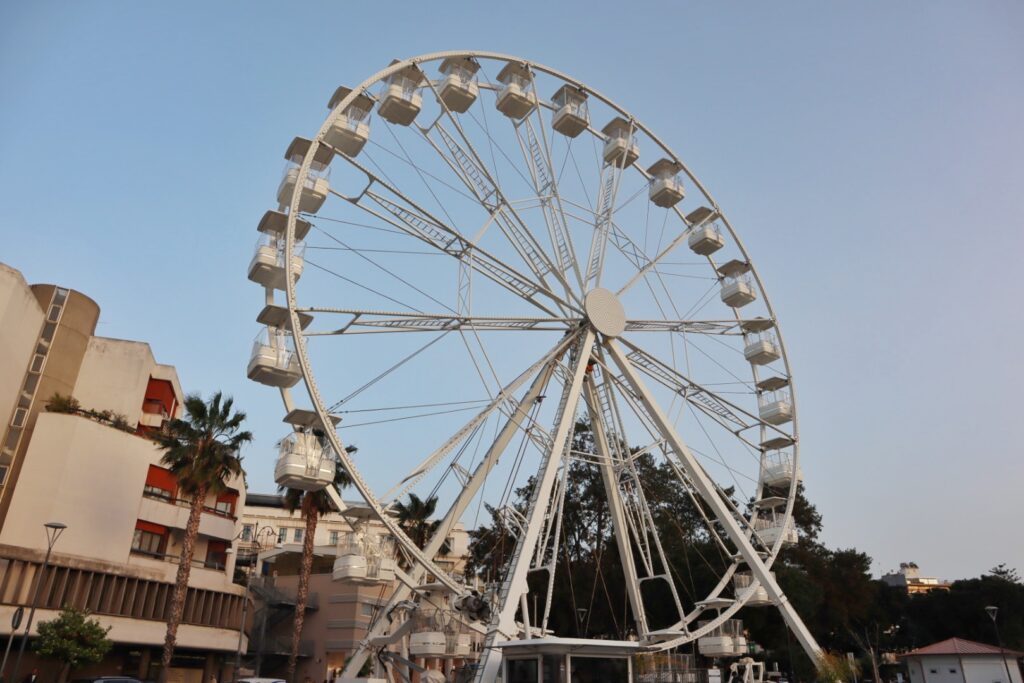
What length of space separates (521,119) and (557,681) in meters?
17.3

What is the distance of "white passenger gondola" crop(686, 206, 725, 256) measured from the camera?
29083 millimetres

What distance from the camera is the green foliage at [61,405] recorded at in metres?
34.6

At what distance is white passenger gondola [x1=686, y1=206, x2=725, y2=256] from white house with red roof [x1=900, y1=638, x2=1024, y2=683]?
80.8 ft

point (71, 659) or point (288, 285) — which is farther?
point (71, 659)

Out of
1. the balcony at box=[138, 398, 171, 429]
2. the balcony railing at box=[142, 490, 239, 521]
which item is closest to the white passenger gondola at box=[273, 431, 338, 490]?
the balcony railing at box=[142, 490, 239, 521]

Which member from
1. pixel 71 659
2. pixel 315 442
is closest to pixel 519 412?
pixel 315 442

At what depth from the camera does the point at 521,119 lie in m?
25.7

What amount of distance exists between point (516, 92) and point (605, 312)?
7627mm

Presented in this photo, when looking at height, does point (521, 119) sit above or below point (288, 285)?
above

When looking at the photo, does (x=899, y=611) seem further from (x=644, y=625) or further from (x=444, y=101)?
(x=444, y=101)

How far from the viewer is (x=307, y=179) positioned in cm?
2083

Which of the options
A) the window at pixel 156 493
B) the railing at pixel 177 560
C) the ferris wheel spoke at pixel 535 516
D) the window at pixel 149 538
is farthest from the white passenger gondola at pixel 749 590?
the window at pixel 156 493

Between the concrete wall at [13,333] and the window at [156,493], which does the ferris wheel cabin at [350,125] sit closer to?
the concrete wall at [13,333]

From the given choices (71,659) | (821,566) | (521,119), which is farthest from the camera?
(821,566)
